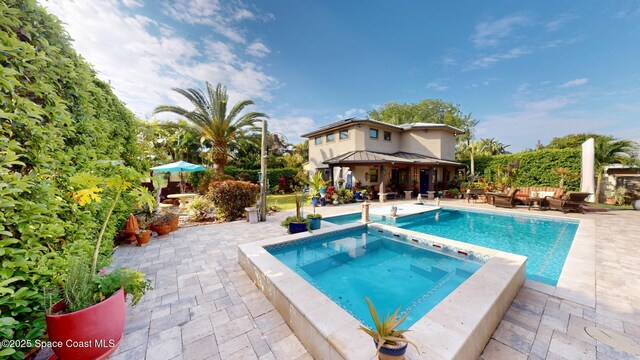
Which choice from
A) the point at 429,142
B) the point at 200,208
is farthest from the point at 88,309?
the point at 429,142

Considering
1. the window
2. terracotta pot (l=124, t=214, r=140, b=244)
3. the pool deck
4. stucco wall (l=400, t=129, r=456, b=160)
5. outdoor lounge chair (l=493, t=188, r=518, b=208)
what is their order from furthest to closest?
stucco wall (l=400, t=129, r=456, b=160), the window, outdoor lounge chair (l=493, t=188, r=518, b=208), terracotta pot (l=124, t=214, r=140, b=244), the pool deck

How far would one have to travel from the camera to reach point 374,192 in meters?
17.7

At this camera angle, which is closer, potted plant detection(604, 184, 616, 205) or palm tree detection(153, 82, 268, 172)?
potted plant detection(604, 184, 616, 205)

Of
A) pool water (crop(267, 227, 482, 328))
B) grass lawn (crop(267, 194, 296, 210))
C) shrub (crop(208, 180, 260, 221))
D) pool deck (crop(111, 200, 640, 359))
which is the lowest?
pool water (crop(267, 227, 482, 328))

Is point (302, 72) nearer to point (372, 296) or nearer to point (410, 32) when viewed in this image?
point (410, 32)

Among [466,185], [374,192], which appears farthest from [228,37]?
[466,185]

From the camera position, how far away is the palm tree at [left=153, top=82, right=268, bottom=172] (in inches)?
608

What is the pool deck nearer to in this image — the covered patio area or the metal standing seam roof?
the covered patio area

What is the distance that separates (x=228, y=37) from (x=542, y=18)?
16277 millimetres

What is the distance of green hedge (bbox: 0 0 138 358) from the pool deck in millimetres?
1189

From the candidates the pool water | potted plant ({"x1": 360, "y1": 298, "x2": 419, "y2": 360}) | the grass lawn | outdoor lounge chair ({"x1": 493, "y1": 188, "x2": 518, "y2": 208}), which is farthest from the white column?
potted plant ({"x1": 360, "y1": 298, "x2": 419, "y2": 360})

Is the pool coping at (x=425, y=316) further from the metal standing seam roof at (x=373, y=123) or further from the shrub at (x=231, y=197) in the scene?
the metal standing seam roof at (x=373, y=123)

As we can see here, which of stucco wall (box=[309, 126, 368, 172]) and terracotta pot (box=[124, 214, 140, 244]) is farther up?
stucco wall (box=[309, 126, 368, 172])

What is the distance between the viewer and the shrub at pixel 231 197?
978 centimetres
